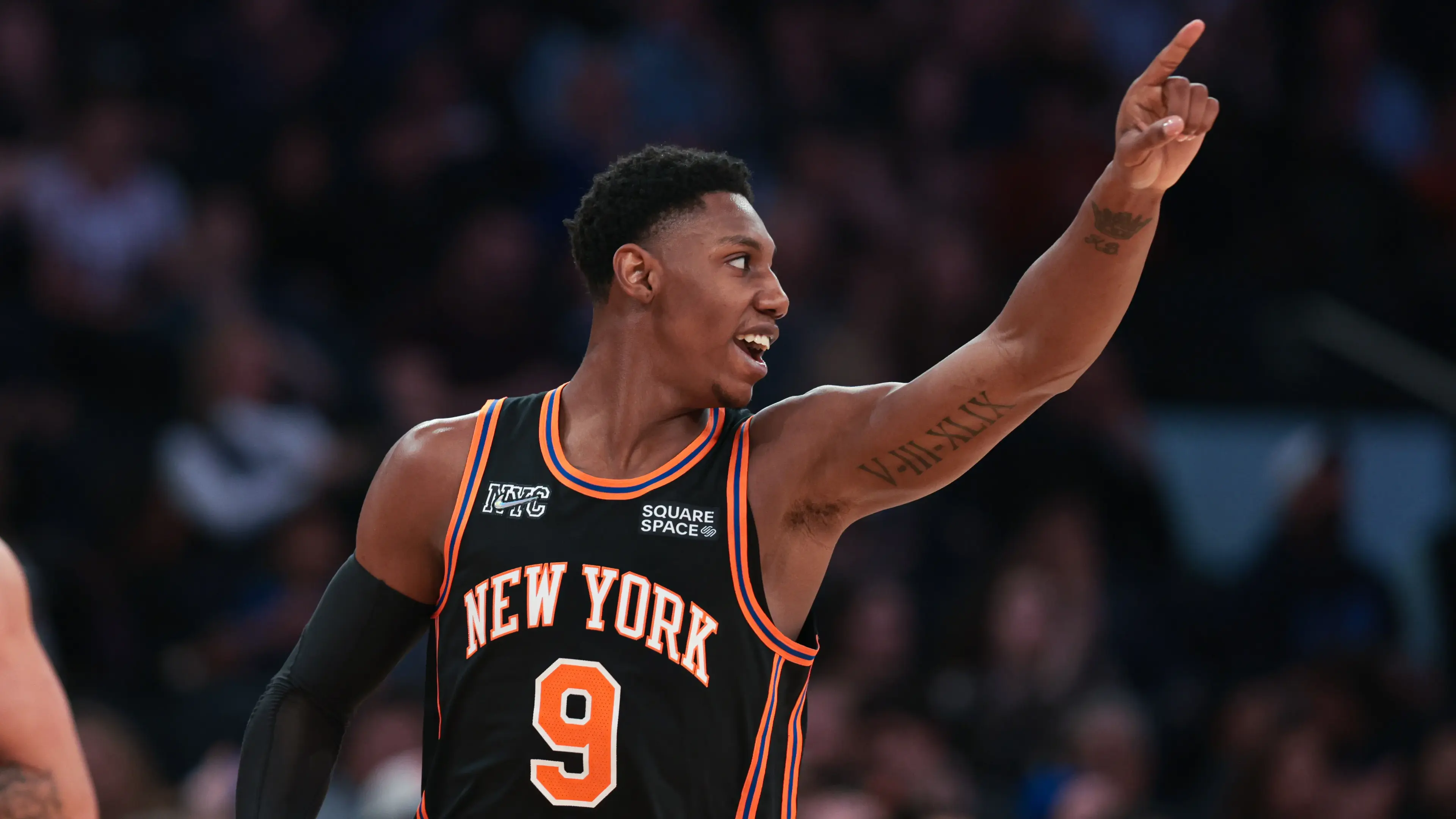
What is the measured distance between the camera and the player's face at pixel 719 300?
11.9ft

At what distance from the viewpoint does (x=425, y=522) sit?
12.1 ft

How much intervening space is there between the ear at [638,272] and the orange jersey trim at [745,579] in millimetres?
414

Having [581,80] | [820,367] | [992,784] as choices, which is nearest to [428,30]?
[581,80]

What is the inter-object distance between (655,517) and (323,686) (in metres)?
0.80

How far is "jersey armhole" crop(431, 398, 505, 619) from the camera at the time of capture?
362 centimetres

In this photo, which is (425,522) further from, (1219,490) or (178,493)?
(1219,490)

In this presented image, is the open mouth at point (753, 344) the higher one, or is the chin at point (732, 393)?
the open mouth at point (753, 344)

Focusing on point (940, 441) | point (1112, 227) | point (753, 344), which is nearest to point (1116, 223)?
point (1112, 227)

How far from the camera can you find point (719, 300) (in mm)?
3633

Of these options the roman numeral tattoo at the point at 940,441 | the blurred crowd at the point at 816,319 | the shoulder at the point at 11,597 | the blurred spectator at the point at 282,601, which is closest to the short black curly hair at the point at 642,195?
the roman numeral tattoo at the point at 940,441

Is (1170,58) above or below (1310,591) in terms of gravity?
above

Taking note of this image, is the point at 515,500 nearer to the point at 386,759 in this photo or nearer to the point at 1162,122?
the point at 1162,122

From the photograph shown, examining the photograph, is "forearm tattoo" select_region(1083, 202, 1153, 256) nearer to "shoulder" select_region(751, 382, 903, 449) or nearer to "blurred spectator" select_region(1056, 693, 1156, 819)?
"shoulder" select_region(751, 382, 903, 449)

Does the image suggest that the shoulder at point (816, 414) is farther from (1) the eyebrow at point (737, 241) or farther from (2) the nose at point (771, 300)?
(1) the eyebrow at point (737, 241)
